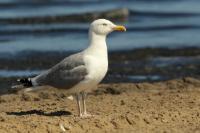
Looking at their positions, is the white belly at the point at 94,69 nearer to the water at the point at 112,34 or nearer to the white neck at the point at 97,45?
the white neck at the point at 97,45

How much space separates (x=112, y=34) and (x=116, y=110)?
37.9ft

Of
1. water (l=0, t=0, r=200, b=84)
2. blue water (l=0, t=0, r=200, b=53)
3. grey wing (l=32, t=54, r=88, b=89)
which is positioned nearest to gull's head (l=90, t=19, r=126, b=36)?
grey wing (l=32, t=54, r=88, b=89)

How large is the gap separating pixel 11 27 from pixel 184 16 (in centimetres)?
585

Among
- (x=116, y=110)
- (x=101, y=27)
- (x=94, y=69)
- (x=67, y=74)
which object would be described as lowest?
(x=116, y=110)

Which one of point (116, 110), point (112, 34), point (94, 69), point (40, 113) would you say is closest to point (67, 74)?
point (94, 69)

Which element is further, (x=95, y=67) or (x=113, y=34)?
(x=113, y=34)

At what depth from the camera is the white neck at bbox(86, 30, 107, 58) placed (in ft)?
33.5

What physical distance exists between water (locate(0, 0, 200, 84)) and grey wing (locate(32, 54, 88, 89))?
218 inches

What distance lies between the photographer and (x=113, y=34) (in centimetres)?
2222

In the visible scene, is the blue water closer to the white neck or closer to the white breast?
the white neck

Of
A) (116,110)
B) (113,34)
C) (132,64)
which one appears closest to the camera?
(116,110)

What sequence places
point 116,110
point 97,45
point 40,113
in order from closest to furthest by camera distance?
point 97,45 < point 40,113 < point 116,110

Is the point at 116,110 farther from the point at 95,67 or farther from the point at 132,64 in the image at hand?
the point at 132,64

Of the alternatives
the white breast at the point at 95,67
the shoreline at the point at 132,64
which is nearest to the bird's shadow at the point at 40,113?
the white breast at the point at 95,67
